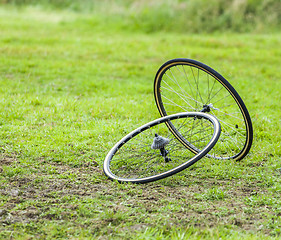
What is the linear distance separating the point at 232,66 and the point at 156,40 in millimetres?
3201

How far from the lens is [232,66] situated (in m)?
9.26

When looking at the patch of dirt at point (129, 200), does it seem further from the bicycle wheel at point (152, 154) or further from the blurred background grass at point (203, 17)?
the blurred background grass at point (203, 17)

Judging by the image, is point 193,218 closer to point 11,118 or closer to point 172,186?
point 172,186

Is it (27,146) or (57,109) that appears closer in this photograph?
(27,146)

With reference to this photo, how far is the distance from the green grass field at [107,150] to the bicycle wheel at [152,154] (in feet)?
0.64

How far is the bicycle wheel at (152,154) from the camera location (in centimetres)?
413

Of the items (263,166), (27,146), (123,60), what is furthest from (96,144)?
(123,60)

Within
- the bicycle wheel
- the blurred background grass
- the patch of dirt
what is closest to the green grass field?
the patch of dirt

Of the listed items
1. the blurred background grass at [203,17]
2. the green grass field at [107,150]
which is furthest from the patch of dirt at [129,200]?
the blurred background grass at [203,17]

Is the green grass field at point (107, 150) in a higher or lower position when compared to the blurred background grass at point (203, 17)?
lower

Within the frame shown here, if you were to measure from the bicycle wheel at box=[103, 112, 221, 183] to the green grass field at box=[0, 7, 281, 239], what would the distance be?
0.64ft

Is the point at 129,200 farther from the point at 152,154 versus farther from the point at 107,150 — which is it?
the point at 107,150

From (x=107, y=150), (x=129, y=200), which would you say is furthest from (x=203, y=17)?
(x=129, y=200)

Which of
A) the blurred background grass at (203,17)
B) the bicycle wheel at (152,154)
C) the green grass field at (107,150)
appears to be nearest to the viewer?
the green grass field at (107,150)
